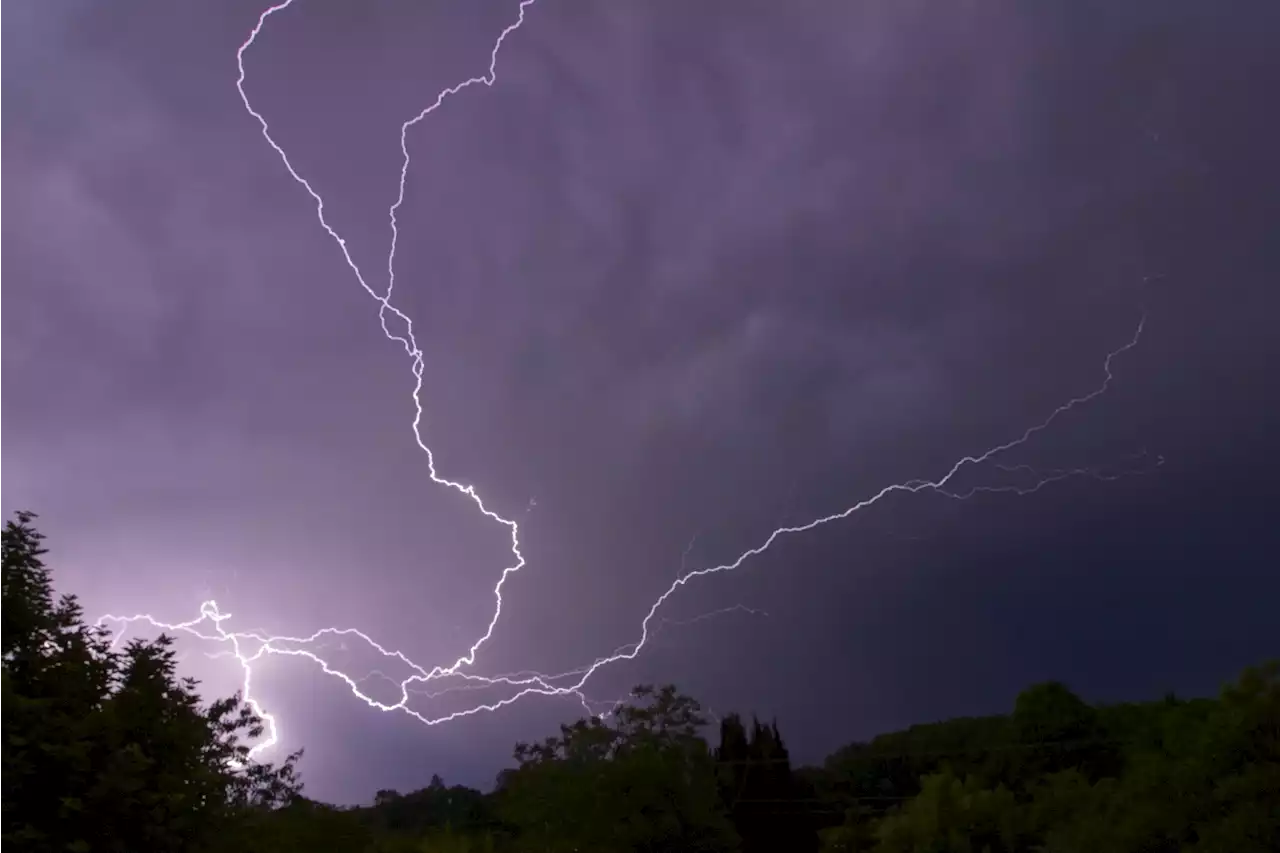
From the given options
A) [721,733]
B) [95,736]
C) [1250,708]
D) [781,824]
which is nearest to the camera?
[95,736]

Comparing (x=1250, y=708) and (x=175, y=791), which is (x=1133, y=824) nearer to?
(x=1250, y=708)

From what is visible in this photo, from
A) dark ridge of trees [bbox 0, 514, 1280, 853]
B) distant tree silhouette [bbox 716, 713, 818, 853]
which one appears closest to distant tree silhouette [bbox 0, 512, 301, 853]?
dark ridge of trees [bbox 0, 514, 1280, 853]

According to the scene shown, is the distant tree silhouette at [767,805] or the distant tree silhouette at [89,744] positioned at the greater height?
the distant tree silhouette at [767,805]

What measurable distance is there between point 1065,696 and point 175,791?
3331cm

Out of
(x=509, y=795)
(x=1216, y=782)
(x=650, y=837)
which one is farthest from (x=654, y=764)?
(x=1216, y=782)

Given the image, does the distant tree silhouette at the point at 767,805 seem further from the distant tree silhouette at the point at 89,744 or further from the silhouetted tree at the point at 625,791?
the distant tree silhouette at the point at 89,744

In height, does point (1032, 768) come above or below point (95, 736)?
above

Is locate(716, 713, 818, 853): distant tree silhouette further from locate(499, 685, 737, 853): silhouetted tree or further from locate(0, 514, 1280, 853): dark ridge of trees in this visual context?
locate(499, 685, 737, 853): silhouetted tree

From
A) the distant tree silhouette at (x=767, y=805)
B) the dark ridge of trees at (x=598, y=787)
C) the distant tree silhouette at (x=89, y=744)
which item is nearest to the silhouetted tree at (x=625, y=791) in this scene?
the dark ridge of trees at (x=598, y=787)

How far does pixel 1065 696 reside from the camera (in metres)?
34.4

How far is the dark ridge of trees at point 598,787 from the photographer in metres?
6.92

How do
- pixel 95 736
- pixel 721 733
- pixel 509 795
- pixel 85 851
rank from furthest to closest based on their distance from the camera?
pixel 721 733
pixel 509 795
pixel 95 736
pixel 85 851

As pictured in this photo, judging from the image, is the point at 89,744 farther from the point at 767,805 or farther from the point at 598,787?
the point at 767,805

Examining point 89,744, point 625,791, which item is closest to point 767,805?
point 625,791
